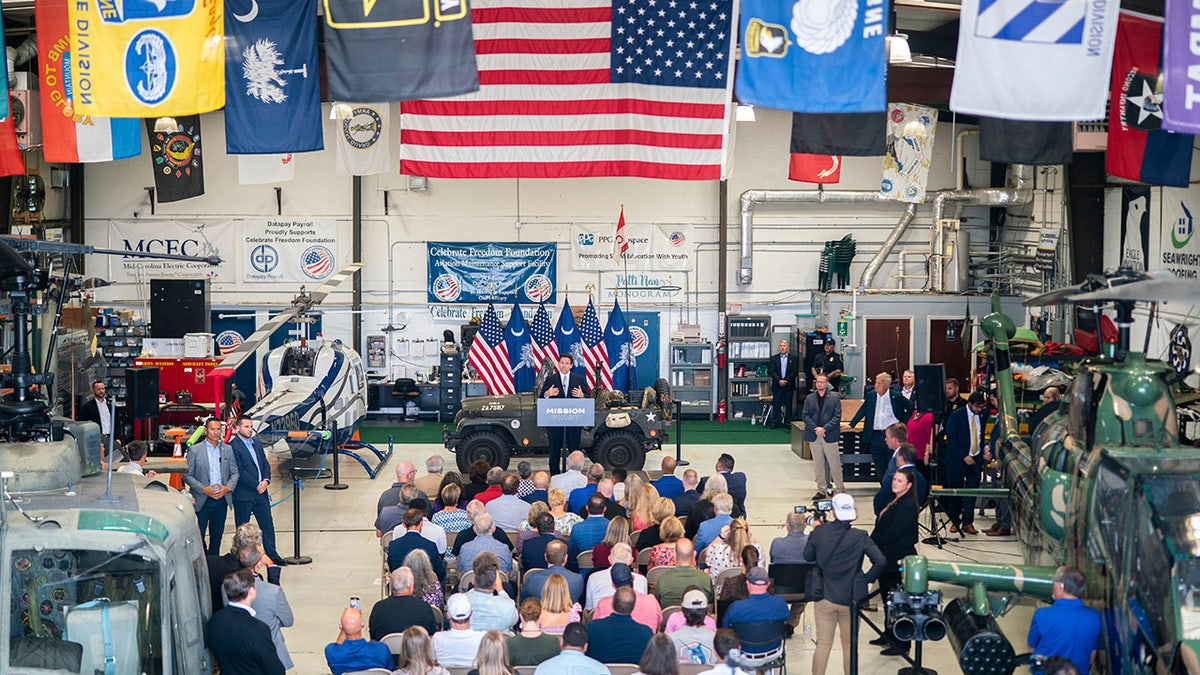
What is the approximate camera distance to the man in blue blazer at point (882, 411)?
14.7m

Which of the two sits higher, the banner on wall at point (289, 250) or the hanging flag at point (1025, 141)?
the hanging flag at point (1025, 141)

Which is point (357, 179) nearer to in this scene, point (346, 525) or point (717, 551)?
point (346, 525)

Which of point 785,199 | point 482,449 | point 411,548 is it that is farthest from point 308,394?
point 785,199

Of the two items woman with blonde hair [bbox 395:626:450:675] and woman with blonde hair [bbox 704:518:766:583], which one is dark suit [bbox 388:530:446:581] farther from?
woman with blonde hair [bbox 395:626:450:675]

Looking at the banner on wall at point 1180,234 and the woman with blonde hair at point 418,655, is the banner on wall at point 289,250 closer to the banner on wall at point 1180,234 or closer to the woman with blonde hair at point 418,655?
the banner on wall at point 1180,234

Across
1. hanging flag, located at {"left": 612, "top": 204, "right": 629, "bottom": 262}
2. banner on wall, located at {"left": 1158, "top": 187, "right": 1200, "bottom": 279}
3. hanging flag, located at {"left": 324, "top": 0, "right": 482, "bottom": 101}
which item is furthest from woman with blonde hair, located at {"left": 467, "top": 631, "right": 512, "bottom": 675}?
hanging flag, located at {"left": 612, "top": 204, "right": 629, "bottom": 262}

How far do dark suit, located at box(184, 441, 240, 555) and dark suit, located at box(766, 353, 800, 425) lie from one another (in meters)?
10.4

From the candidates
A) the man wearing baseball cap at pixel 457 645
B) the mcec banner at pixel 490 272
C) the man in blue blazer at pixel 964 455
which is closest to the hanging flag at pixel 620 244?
the mcec banner at pixel 490 272

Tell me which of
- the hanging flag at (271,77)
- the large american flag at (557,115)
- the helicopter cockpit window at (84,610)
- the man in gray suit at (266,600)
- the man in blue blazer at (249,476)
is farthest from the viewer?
the large american flag at (557,115)

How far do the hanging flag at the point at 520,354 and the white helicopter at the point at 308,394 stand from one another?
78.8 inches

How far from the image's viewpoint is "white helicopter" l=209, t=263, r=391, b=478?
15.4m

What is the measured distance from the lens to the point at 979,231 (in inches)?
845

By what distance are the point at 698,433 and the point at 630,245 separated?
10.7 feet

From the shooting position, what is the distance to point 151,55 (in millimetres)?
10422
